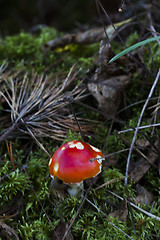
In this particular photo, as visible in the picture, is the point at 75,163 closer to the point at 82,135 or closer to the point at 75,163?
the point at 75,163

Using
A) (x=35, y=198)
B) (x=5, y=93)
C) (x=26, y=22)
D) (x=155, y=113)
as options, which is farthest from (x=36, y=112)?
(x=26, y=22)

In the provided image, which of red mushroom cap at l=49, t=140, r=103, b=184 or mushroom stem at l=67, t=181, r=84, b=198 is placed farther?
mushroom stem at l=67, t=181, r=84, b=198

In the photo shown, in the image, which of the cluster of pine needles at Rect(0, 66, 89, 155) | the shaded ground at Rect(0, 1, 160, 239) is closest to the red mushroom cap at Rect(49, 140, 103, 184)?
the shaded ground at Rect(0, 1, 160, 239)

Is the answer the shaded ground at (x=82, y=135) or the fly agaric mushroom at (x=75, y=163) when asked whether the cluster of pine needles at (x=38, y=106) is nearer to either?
the shaded ground at (x=82, y=135)

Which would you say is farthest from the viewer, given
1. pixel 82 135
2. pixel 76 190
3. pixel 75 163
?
pixel 82 135

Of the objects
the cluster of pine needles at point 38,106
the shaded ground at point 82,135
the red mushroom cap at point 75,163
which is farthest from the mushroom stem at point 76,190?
the cluster of pine needles at point 38,106

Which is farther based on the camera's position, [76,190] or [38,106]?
[38,106]

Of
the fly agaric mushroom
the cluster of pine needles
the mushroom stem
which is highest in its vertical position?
the cluster of pine needles

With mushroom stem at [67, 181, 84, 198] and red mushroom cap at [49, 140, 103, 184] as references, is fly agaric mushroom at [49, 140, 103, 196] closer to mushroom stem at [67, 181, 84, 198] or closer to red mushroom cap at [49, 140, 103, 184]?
red mushroom cap at [49, 140, 103, 184]

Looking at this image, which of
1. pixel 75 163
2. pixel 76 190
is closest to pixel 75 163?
pixel 75 163
